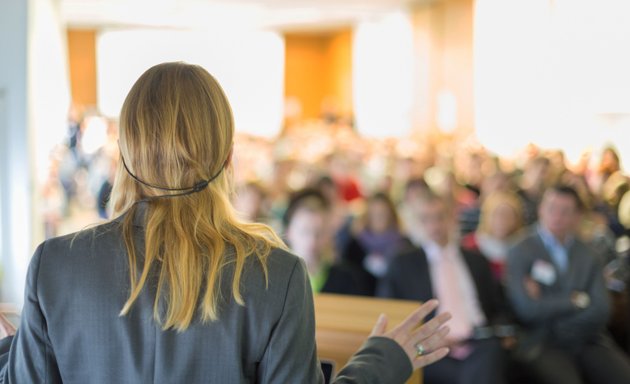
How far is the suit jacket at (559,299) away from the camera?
3.60m

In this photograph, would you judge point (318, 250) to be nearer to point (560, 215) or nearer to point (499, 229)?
point (560, 215)

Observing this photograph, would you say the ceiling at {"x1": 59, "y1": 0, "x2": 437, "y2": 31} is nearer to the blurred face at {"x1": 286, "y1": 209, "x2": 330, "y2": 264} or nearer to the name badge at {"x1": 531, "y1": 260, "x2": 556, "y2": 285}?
the name badge at {"x1": 531, "y1": 260, "x2": 556, "y2": 285}

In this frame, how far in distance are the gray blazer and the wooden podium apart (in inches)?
14.3

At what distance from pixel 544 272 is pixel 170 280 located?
309 centimetres

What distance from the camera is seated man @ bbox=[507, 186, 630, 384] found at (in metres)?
3.42

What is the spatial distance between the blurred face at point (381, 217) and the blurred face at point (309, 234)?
151 centimetres

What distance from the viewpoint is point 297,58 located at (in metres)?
26.1

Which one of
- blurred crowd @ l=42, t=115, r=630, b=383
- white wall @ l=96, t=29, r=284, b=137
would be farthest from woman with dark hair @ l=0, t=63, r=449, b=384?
white wall @ l=96, t=29, r=284, b=137

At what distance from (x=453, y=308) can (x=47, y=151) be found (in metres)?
3.03

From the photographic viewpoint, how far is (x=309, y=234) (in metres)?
3.46

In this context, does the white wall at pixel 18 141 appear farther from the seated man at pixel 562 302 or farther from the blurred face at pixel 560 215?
the blurred face at pixel 560 215

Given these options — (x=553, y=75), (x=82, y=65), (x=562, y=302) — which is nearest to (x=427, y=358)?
(x=562, y=302)

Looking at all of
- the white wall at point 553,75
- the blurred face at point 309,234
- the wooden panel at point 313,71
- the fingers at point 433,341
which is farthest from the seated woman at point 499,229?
the wooden panel at point 313,71

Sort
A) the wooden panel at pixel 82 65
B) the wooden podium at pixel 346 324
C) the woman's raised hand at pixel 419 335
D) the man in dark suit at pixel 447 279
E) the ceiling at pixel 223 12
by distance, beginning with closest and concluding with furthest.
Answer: the woman's raised hand at pixel 419 335 → the wooden podium at pixel 346 324 → the man in dark suit at pixel 447 279 → the ceiling at pixel 223 12 → the wooden panel at pixel 82 65
